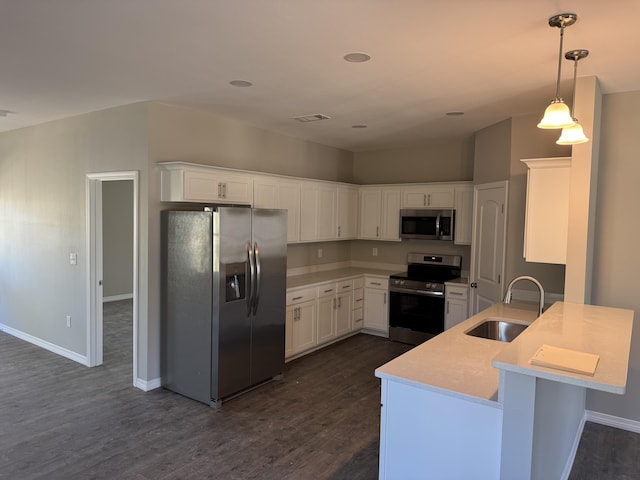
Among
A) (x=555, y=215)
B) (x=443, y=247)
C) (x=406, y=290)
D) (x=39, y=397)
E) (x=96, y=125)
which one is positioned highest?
(x=96, y=125)

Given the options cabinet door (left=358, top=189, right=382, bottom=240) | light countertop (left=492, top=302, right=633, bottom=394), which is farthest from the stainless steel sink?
cabinet door (left=358, top=189, right=382, bottom=240)

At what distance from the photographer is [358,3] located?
2096mm

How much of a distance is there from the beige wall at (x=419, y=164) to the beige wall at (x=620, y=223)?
2.29 m

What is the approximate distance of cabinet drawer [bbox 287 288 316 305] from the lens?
497 cm

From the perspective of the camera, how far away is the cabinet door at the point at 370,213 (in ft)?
21.2

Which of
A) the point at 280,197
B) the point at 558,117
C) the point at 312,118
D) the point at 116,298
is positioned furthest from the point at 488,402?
the point at 116,298

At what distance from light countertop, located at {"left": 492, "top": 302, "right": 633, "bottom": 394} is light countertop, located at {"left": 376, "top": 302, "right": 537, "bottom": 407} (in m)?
0.23

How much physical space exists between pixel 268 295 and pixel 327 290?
4.59 ft

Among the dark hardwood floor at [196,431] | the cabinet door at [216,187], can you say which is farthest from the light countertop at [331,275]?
the cabinet door at [216,187]

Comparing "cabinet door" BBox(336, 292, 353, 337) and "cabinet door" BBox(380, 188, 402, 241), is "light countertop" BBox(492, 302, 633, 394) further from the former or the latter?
"cabinet door" BBox(380, 188, 402, 241)

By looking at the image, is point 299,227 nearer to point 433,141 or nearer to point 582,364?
point 433,141

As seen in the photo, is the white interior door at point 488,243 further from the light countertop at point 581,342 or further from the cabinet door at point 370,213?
the cabinet door at point 370,213

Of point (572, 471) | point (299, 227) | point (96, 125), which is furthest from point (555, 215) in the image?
point (96, 125)

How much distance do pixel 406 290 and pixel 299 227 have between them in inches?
65.5
